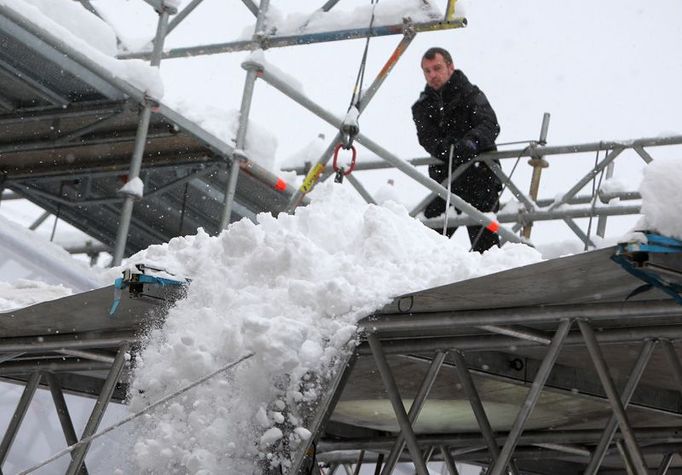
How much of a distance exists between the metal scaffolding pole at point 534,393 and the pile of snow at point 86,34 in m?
5.90

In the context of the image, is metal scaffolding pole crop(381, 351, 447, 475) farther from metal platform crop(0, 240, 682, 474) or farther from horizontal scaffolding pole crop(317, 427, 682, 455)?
horizontal scaffolding pole crop(317, 427, 682, 455)

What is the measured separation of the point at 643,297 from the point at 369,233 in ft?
5.33

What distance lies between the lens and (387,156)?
11.8m

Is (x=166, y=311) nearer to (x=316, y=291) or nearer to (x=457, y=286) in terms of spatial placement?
(x=316, y=291)

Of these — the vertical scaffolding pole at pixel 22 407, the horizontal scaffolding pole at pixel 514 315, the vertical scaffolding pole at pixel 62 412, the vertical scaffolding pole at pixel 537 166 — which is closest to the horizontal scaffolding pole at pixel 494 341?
the horizontal scaffolding pole at pixel 514 315

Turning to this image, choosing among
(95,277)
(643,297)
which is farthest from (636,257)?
(95,277)

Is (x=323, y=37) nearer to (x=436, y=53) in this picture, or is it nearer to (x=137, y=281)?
(x=436, y=53)

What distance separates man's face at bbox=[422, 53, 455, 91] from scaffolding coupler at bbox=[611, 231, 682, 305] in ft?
22.5

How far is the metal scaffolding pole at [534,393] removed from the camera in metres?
5.39

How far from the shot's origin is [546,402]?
25.1ft

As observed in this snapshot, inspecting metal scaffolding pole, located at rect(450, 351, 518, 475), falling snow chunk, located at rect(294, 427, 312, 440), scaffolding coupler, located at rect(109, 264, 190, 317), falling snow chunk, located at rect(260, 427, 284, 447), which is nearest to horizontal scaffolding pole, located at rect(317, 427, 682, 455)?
metal scaffolding pole, located at rect(450, 351, 518, 475)

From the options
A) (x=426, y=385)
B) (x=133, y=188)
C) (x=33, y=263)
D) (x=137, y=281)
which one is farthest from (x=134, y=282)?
(x=33, y=263)

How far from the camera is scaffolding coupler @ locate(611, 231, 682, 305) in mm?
4629

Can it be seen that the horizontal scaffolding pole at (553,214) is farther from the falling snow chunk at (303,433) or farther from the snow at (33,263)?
the falling snow chunk at (303,433)
